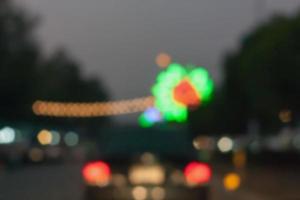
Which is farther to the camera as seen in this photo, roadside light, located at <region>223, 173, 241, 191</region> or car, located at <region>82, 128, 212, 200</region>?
roadside light, located at <region>223, 173, 241, 191</region>

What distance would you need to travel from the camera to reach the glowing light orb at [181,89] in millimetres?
44375

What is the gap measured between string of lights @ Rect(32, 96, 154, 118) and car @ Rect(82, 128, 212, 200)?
57.0m

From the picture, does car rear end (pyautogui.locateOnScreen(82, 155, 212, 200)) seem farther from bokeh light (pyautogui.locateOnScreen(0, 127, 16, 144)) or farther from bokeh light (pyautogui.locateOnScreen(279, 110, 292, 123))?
bokeh light (pyautogui.locateOnScreen(0, 127, 16, 144))

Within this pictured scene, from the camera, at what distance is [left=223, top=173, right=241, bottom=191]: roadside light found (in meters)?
28.3

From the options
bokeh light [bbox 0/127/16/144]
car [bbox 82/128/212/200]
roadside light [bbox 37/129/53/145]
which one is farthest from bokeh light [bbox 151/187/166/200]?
roadside light [bbox 37/129/53/145]

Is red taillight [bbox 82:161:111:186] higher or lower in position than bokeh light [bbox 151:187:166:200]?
higher

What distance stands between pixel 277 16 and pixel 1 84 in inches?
863

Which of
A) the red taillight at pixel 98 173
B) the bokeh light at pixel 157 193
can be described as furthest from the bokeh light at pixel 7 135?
the bokeh light at pixel 157 193

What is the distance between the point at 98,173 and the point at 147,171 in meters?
0.90

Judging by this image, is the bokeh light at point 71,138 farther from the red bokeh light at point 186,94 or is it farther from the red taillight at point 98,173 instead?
the red taillight at point 98,173

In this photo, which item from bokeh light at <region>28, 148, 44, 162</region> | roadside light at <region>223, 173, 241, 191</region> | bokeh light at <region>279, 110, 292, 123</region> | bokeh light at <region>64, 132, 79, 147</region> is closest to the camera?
roadside light at <region>223, 173, 241, 191</region>

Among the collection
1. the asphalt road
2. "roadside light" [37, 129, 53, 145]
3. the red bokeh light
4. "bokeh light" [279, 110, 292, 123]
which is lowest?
the asphalt road

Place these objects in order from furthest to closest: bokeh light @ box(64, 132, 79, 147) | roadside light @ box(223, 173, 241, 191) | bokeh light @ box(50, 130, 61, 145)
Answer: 1. bokeh light @ box(64, 132, 79, 147)
2. bokeh light @ box(50, 130, 61, 145)
3. roadside light @ box(223, 173, 241, 191)

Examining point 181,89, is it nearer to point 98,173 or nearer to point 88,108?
point 98,173
